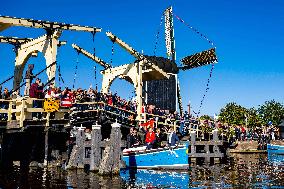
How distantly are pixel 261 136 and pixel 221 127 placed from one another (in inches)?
228

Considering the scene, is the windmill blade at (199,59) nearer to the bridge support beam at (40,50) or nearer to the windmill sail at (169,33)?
the windmill sail at (169,33)

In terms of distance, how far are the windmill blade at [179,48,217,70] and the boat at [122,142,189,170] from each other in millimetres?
22022

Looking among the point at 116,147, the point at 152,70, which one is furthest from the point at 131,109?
the point at 116,147

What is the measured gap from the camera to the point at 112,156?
13.3 meters

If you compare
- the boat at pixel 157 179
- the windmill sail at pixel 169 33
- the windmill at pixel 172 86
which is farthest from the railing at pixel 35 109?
the windmill sail at pixel 169 33

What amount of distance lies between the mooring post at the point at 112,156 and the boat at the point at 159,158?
271 centimetres

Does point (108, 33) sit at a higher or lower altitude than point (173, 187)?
higher

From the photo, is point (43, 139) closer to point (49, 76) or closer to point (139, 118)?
point (49, 76)

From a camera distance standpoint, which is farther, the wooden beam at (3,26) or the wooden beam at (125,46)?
the wooden beam at (125,46)

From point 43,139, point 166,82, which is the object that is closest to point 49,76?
point 43,139

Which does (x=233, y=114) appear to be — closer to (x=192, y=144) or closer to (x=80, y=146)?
(x=192, y=144)

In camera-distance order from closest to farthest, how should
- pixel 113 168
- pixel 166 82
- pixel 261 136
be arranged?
1. pixel 113 168
2. pixel 261 136
3. pixel 166 82

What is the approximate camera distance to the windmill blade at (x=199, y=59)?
3622cm

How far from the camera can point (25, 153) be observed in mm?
17062
